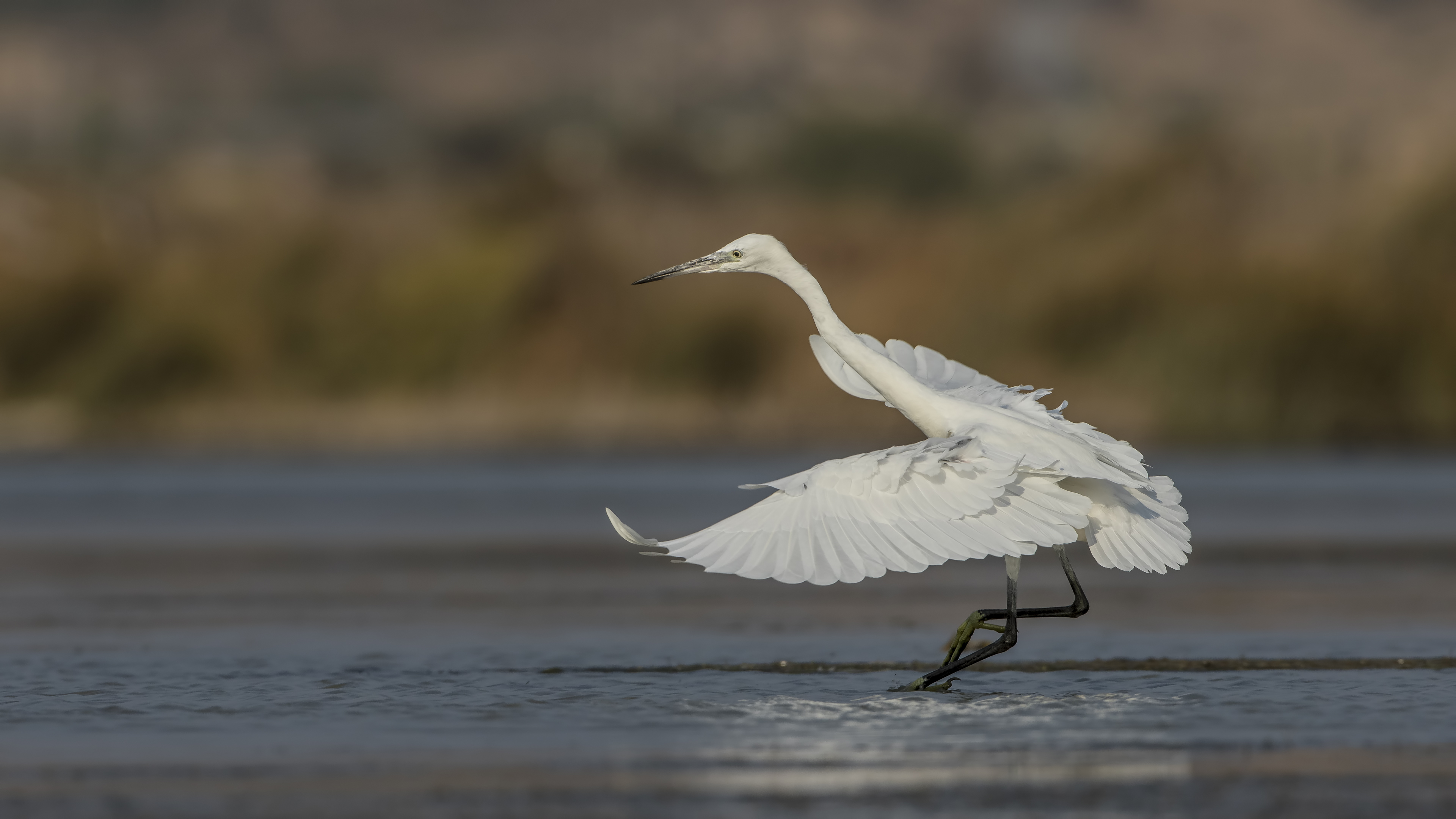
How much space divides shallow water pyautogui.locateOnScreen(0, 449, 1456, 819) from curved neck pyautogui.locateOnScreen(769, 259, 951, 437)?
1.46 m

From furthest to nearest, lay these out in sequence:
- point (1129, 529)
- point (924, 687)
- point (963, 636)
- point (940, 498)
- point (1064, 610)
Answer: point (1064, 610)
point (963, 636)
point (1129, 529)
point (924, 687)
point (940, 498)

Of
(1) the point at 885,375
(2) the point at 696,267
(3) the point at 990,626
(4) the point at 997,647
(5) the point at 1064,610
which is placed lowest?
(4) the point at 997,647

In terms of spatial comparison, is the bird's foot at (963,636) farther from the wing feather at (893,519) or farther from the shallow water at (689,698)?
the wing feather at (893,519)

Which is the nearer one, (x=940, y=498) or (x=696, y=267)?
(x=940, y=498)

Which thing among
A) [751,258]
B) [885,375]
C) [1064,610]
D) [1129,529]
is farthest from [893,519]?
[1064,610]

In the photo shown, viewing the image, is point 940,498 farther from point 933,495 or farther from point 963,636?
point 963,636

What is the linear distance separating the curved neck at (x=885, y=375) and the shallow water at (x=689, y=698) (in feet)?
4.78

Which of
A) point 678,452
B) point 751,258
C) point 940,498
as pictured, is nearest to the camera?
point 940,498

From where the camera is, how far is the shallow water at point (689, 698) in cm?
858

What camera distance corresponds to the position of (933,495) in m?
10.8

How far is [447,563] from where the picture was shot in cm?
1917

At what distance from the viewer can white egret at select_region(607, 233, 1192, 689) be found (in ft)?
34.6

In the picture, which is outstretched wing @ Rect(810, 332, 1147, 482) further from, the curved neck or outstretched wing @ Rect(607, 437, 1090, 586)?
outstretched wing @ Rect(607, 437, 1090, 586)

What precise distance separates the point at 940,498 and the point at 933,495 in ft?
0.12
